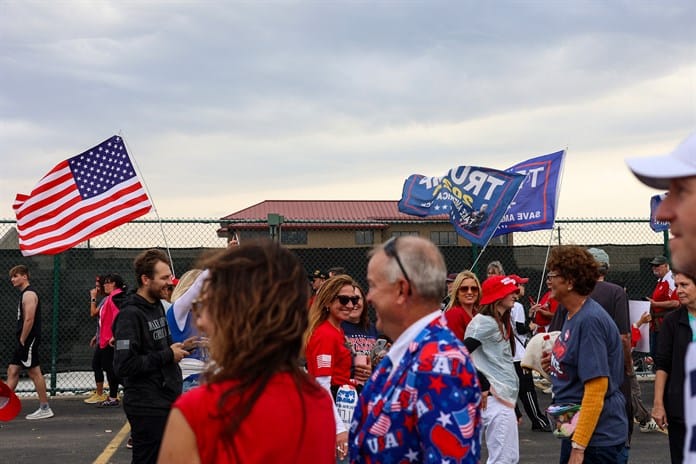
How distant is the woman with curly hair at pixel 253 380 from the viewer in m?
2.10

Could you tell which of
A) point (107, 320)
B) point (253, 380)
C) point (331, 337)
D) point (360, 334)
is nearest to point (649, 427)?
point (360, 334)

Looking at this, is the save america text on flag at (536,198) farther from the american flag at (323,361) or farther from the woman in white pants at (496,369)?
the american flag at (323,361)

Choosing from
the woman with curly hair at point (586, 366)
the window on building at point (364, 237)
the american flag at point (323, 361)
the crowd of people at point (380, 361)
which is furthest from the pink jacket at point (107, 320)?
the woman with curly hair at point (586, 366)

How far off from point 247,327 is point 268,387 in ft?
0.55

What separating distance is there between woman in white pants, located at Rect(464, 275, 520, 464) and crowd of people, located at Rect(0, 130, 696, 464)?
1 cm

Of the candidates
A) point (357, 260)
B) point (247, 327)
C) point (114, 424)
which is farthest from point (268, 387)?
point (357, 260)

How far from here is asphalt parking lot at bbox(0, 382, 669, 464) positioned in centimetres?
843

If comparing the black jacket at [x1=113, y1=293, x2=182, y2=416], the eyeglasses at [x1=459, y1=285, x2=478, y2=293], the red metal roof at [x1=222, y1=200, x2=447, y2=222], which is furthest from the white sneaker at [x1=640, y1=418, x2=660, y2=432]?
the red metal roof at [x1=222, y1=200, x2=447, y2=222]

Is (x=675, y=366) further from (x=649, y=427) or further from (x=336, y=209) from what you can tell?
(x=336, y=209)

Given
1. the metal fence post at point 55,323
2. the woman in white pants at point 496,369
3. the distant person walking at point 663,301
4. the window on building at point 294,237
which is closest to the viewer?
the woman in white pants at point 496,369

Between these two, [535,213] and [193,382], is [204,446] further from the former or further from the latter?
[535,213]

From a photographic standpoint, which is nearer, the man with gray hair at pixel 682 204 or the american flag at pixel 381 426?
the man with gray hair at pixel 682 204

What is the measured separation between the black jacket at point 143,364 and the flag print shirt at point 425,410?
3.04 m

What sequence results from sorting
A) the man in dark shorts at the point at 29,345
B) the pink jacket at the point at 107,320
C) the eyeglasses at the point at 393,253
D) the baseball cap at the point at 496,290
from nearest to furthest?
the eyeglasses at the point at 393,253
the baseball cap at the point at 496,290
the pink jacket at the point at 107,320
the man in dark shorts at the point at 29,345
